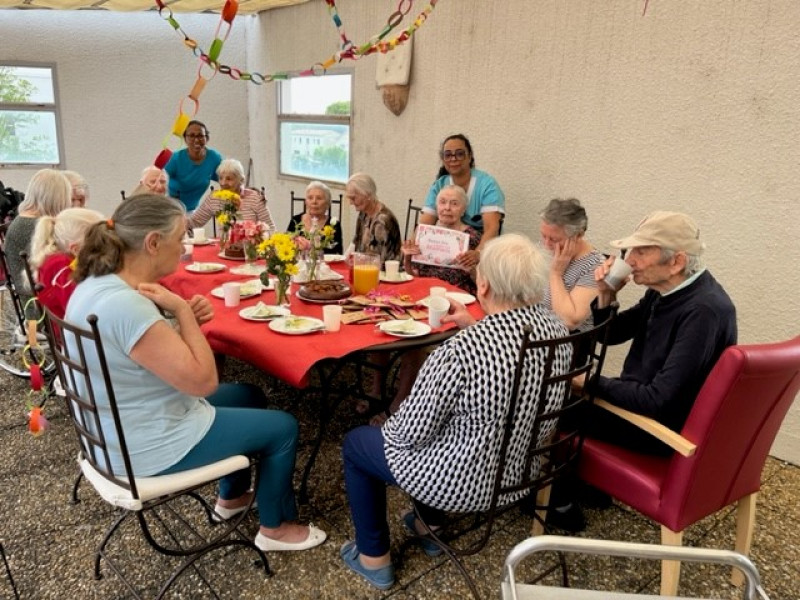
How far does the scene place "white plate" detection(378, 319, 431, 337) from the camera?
2107mm

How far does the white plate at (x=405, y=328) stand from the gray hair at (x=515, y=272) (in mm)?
558

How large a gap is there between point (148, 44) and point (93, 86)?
2.41 ft

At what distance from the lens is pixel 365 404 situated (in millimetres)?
3039

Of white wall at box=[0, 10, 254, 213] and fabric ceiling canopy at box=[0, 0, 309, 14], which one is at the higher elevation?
fabric ceiling canopy at box=[0, 0, 309, 14]

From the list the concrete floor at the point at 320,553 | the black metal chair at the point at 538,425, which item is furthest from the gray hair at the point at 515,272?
the concrete floor at the point at 320,553

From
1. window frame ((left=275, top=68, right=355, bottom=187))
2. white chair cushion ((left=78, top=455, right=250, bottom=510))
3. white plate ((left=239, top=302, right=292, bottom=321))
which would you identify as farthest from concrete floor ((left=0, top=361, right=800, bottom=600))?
window frame ((left=275, top=68, right=355, bottom=187))

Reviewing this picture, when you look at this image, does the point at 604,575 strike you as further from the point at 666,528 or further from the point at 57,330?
the point at 57,330

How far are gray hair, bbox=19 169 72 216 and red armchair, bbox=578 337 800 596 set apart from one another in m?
2.60

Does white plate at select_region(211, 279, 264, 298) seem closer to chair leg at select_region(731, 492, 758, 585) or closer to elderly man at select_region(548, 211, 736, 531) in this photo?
elderly man at select_region(548, 211, 736, 531)

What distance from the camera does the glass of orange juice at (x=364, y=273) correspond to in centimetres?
257

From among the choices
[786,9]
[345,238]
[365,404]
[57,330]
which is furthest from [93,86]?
[786,9]

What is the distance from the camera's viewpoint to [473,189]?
11.6 feet

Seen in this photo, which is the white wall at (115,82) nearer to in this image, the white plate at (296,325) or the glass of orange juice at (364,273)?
the glass of orange juice at (364,273)

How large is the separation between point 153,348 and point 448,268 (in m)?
1.94
